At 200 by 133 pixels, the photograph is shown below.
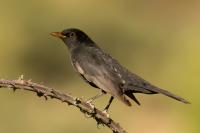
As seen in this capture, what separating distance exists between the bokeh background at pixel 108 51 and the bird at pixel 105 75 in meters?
4.26

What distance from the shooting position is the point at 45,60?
76.8 feet

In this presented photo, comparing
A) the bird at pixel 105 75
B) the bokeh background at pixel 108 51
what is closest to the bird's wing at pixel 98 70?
the bird at pixel 105 75

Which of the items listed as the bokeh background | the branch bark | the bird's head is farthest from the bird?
the bokeh background

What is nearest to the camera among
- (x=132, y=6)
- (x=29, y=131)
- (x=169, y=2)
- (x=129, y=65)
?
(x=29, y=131)

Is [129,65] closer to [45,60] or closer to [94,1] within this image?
[45,60]

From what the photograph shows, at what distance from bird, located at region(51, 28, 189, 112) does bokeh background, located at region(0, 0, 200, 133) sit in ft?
14.0

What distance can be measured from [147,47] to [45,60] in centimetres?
333

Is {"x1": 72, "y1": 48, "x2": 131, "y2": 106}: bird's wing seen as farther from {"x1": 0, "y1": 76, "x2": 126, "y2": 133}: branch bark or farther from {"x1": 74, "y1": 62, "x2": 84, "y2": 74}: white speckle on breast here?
{"x1": 0, "y1": 76, "x2": 126, "y2": 133}: branch bark

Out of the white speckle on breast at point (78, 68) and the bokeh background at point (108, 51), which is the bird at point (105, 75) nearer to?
the white speckle on breast at point (78, 68)

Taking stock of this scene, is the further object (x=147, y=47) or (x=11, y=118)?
(x=147, y=47)

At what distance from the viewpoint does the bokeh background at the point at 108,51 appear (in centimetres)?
1773

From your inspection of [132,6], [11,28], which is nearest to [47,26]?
[11,28]

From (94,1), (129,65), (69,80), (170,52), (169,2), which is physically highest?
(169,2)

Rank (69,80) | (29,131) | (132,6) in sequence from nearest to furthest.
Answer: (29,131) < (69,80) < (132,6)
